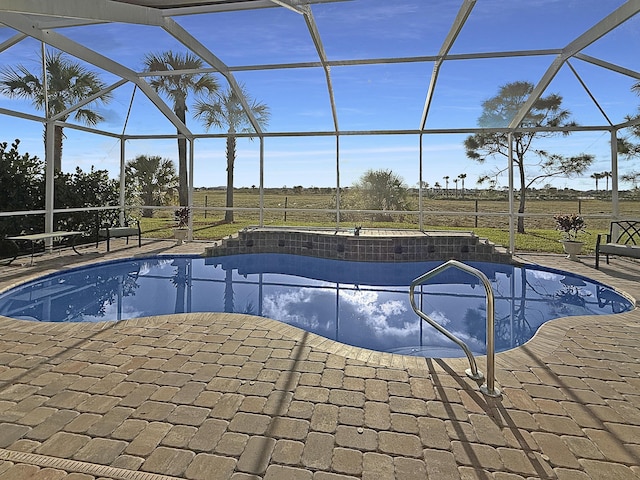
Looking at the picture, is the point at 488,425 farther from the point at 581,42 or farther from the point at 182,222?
the point at 182,222

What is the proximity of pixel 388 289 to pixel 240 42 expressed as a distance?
5.08 meters

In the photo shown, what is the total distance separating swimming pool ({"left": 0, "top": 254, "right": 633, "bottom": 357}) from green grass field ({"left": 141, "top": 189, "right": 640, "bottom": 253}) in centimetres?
246

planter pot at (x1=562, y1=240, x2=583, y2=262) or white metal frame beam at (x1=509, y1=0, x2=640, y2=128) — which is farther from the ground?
white metal frame beam at (x1=509, y1=0, x2=640, y2=128)

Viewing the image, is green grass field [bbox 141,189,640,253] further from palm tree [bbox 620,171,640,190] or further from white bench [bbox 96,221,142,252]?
white bench [bbox 96,221,142,252]

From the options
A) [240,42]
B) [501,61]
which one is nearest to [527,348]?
[501,61]

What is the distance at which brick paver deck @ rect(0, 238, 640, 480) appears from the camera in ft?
6.60

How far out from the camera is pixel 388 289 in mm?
6945

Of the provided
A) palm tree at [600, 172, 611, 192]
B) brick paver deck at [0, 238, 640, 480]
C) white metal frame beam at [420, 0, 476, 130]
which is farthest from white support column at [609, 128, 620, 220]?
brick paver deck at [0, 238, 640, 480]

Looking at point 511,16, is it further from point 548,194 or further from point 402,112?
point 548,194

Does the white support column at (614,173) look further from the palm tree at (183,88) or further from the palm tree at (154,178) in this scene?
the palm tree at (154,178)

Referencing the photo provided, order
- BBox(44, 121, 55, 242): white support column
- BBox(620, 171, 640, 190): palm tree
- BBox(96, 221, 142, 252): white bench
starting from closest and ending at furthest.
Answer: BBox(44, 121, 55, 242): white support column, BBox(620, 171, 640, 190): palm tree, BBox(96, 221, 142, 252): white bench

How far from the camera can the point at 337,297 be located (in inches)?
257

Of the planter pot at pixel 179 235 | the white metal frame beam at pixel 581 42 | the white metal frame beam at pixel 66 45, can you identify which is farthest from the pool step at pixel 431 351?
the planter pot at pixel 179 235

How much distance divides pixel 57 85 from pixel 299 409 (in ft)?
29.3
